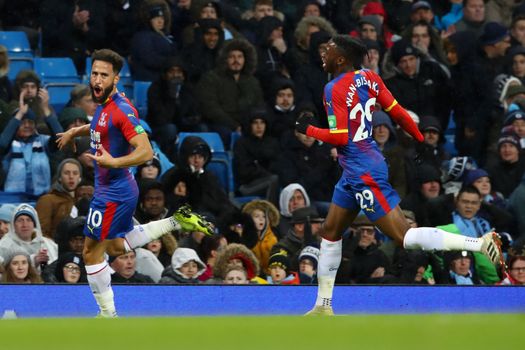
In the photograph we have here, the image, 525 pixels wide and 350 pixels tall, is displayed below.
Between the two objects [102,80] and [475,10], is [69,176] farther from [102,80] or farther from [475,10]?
[475,10]

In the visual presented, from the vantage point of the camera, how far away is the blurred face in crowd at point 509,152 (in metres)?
17.0

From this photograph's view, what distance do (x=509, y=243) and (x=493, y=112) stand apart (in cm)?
310

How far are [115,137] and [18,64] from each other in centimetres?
606

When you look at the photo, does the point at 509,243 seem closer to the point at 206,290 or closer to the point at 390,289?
the point at 390,289

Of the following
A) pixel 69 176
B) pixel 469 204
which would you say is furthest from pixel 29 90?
pixel 469 204

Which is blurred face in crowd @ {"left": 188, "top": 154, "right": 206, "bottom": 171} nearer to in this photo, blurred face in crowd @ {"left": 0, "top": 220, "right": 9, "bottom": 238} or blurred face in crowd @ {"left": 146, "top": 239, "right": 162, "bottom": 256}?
blurred face in crowd @ {"left": 146, "top": 239, "right": 162, "bottom": 256}

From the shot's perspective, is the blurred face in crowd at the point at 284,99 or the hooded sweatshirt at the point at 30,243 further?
the blurred face in crowd at the point at 284,99

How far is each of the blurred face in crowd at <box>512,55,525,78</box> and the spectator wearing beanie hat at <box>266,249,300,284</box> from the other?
18.8 ft

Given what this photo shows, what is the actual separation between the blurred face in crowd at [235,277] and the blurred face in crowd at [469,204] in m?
3.00

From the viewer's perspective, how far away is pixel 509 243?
1566 cm

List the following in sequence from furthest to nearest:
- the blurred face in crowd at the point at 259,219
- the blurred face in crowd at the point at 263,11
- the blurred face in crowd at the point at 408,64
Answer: the blurred face in crowd at the point at 263,11
the blurred face in crowd at the point at 408,64
the blurred face in crowd at the point at 259,219

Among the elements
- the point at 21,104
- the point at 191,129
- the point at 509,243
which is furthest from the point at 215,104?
the point at 509,243

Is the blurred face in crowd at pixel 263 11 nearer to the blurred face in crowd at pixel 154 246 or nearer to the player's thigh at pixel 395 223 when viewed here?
the blurred face in crowd at pixel 154 246

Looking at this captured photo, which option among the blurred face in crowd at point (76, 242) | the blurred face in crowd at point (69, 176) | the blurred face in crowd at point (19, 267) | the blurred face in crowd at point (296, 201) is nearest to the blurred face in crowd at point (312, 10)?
the blurred face in crowd at point (296, 201)
